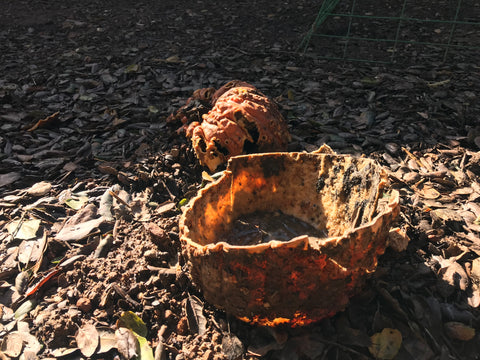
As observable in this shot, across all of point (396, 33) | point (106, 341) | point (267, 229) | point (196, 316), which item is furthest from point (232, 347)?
point (396, 33)

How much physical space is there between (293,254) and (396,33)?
480cm

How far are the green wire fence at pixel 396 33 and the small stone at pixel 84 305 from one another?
3883mm

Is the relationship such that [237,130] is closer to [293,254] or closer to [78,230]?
[78,230]

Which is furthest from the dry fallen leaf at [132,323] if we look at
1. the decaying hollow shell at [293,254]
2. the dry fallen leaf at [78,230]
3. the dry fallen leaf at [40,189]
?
the dry fallen leaf at [40,189]

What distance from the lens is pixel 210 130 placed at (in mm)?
2832

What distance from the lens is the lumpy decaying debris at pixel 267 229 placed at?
2.31 m

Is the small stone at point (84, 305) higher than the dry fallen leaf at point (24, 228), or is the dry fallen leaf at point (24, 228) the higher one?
the small stone at point (84, 305)

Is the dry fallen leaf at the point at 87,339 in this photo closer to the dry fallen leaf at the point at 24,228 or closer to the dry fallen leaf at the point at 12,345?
the dry fallen leaf at the point at 12,345

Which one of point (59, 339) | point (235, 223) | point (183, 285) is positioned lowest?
point (59, 339)

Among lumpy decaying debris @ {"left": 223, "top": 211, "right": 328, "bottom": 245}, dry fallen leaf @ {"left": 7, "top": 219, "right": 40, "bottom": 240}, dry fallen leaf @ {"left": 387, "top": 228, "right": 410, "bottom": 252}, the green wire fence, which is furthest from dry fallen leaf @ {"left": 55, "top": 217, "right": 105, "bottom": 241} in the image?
the green wire fence

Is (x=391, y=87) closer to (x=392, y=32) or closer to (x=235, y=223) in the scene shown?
(x=392, y=32)

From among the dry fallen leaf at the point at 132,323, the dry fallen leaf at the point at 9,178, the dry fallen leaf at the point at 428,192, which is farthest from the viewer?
the dry fallen leaf at the point at 9,178

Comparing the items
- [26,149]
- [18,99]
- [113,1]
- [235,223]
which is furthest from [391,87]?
[113,1]

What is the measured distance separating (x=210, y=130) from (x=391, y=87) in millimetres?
2280
